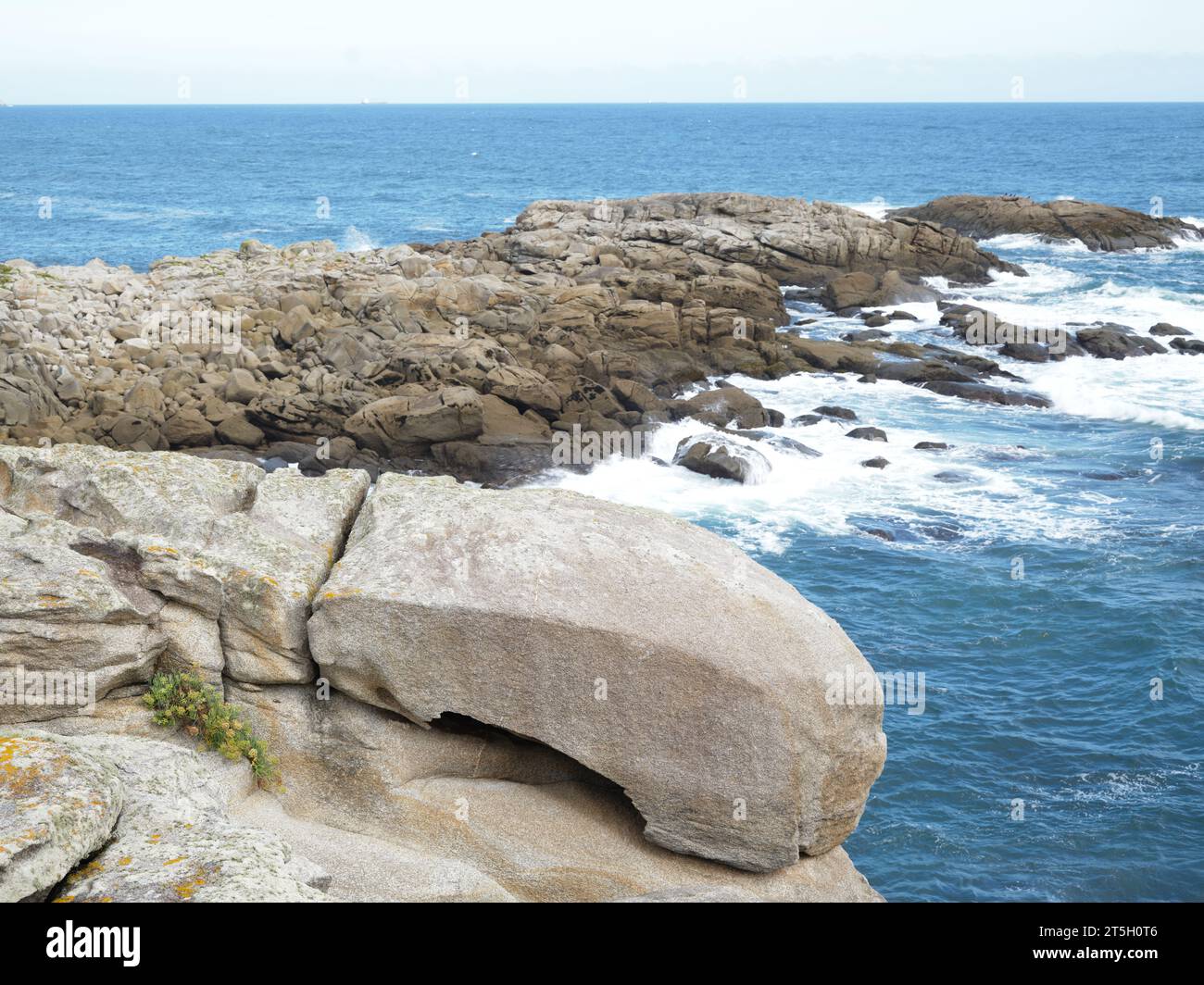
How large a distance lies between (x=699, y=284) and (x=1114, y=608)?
3234 cm

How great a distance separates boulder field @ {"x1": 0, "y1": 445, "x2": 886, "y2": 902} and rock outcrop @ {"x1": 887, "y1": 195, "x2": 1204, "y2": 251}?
72067mm

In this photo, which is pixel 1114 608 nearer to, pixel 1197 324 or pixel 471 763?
pixel 471 763

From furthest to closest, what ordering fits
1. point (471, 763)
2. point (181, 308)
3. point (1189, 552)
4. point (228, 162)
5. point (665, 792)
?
point (228, 162) → point (181, 308) → point (1189, 552) → point (471, 763) → point (665, 792)

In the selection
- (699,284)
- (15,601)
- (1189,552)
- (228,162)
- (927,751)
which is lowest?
(927,751)

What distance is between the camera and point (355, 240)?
9781cm

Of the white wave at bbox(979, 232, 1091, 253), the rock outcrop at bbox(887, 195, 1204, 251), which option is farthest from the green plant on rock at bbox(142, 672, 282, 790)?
the white wave at bbox(979, 232, 1091, 253)

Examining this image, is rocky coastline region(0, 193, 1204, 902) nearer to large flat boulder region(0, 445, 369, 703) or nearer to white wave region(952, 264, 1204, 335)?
large flat boulder region(0, 445, 369, 703)

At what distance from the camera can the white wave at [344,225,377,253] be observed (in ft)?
307

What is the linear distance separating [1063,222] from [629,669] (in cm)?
8123

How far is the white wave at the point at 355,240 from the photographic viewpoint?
93688 mm

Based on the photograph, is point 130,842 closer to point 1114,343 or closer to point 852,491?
point 852,491
